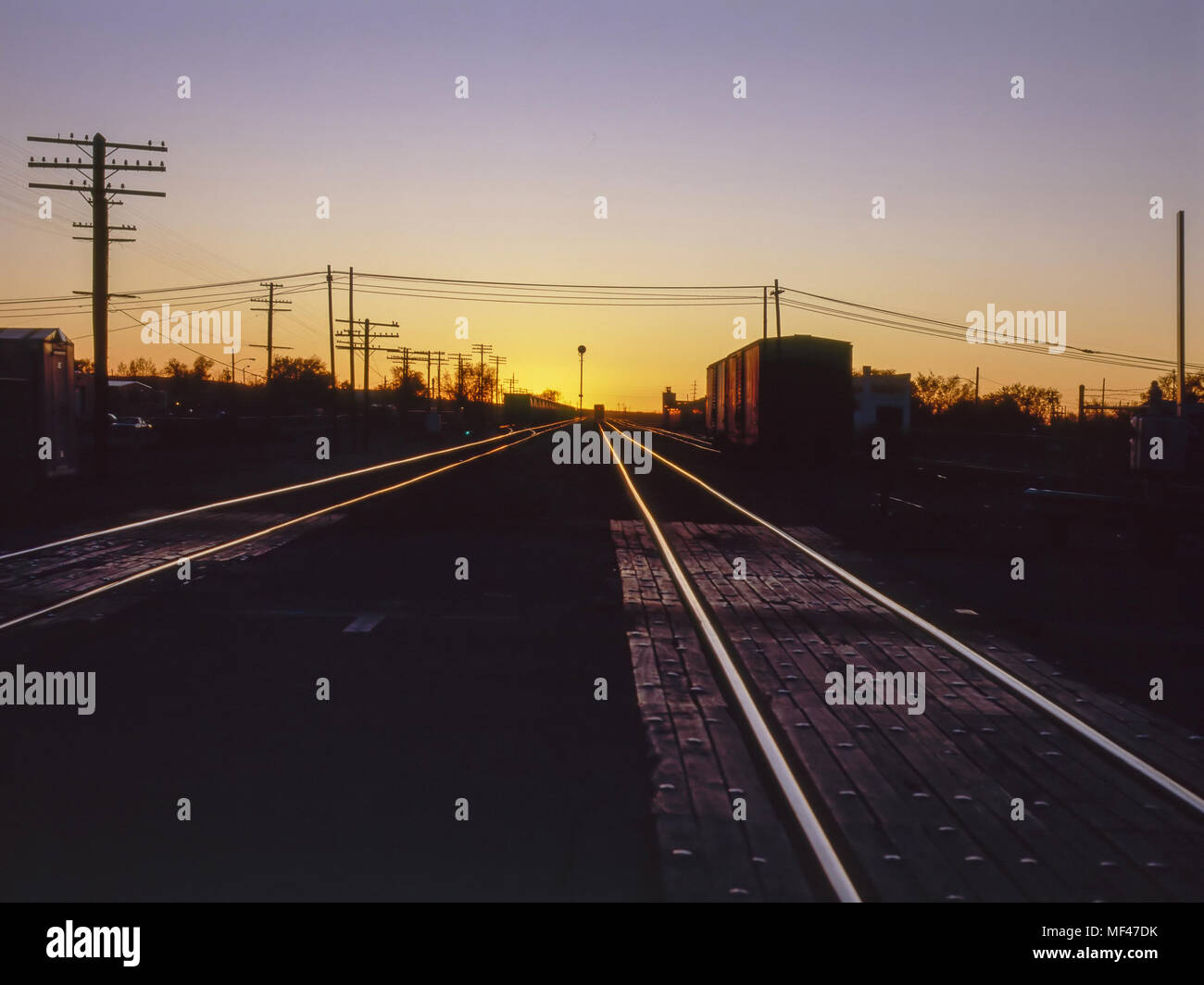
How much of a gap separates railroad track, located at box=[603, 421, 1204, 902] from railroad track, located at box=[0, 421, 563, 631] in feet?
20.7

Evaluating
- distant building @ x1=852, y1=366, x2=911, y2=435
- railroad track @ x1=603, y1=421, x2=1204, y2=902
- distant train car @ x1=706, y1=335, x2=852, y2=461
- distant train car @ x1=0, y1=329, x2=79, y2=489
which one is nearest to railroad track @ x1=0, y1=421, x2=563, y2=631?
railroad track @ x1=603, y1=421, x2=1204, y2=902

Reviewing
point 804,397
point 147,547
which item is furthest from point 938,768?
point 804,397

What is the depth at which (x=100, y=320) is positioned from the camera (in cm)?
3419

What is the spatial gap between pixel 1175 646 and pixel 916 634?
6.97ft

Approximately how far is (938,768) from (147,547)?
1280 centimetres

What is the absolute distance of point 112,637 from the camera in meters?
9.81

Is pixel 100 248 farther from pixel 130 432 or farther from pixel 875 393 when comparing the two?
pixel 875 393

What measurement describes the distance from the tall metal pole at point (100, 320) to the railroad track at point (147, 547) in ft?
27.6

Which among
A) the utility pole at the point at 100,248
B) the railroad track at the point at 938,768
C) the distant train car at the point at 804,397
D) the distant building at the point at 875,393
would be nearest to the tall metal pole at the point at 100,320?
the utility pole at the point at 100,248

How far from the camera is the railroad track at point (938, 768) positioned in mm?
4918

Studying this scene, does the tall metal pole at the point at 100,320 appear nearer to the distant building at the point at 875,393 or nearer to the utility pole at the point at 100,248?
the utility pole at the point at 100,248

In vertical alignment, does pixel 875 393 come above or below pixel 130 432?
above
